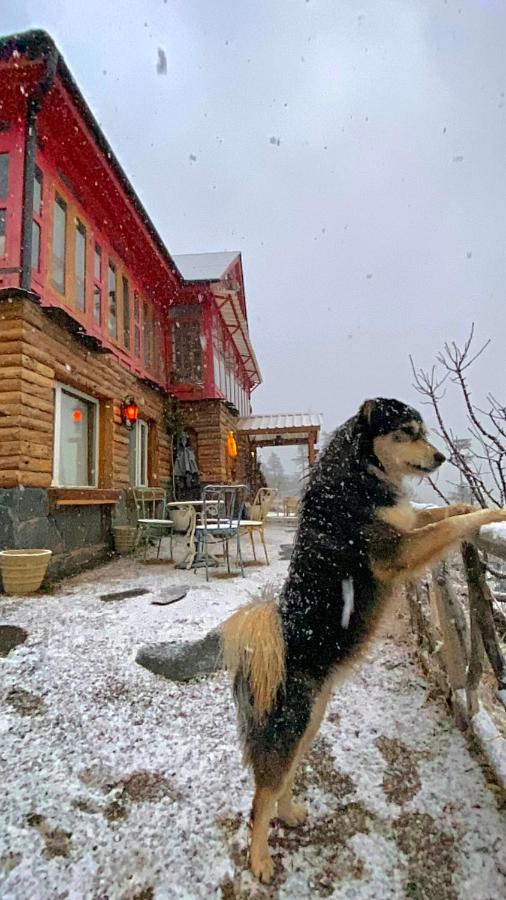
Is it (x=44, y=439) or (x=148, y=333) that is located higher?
(x=148, y=333)

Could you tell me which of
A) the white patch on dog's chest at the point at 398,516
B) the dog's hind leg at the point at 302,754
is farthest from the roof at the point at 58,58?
the dog's hind leg at the point at 302,754

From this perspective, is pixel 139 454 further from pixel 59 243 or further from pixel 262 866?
pixel 262 866

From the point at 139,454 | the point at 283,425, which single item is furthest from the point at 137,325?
the point at 283,425

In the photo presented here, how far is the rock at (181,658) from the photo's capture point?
109 inches

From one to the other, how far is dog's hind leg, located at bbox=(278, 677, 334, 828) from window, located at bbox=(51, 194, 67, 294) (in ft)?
19.4

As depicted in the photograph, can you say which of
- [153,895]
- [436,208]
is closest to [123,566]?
[153,895]

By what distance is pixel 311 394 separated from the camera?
14852 millimetres

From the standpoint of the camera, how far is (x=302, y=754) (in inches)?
56.9

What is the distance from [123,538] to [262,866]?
5.87 meters

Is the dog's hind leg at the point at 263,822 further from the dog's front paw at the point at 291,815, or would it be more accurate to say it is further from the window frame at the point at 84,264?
the window frame at the point at 84,264

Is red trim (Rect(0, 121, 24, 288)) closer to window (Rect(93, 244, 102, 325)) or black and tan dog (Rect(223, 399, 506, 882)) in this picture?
window (Rect(93, 244, 102, 325))

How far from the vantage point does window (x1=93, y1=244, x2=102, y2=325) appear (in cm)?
669

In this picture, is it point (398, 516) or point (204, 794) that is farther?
point (204, 794)

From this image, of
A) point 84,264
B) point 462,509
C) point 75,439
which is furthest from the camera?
point 84,264
